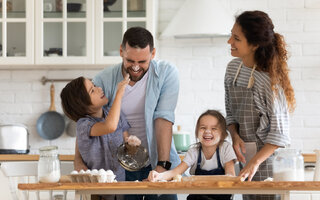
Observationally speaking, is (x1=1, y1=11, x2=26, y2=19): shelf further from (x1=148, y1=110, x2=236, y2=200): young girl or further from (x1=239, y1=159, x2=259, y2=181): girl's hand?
(x1=239, y1=159, x2=259, y2=181): girl's hand

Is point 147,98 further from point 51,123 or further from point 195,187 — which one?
point 51,123

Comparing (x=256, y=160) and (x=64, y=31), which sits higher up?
(x=64, y=31)

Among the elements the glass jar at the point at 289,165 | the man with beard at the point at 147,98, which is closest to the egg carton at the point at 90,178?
the man with beard at the point at 147,98

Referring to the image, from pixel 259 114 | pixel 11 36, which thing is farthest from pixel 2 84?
pixel 259 114

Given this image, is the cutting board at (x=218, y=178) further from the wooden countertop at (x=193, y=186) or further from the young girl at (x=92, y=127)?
the young girl at (x=92, y=127)

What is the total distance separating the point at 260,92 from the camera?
2.67 m

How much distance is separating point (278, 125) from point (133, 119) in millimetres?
726

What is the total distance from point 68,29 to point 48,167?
2.67 metres

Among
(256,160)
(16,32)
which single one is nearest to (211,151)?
(256,160)

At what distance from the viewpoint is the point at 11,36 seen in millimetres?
4871

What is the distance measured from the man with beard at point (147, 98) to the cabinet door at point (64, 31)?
6.13 feet

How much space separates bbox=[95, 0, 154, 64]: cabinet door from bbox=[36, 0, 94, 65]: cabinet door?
67 millimetres

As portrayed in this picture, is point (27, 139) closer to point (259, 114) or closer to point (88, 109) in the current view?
point (88, 109)

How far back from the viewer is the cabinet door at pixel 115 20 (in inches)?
187
